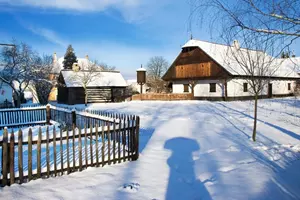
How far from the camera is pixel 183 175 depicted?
5414mm

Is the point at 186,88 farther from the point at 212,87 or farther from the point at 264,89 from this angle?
the point at 264,89

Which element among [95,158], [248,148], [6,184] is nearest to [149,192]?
[95,158]

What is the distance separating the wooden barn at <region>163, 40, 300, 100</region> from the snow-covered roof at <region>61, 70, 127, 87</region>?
328 inches

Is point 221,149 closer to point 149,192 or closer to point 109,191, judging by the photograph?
point 149,192

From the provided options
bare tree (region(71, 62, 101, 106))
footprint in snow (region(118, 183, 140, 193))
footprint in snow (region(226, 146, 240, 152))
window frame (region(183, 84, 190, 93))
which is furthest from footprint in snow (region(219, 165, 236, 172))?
window frame (region(183, 84, 190, 93))

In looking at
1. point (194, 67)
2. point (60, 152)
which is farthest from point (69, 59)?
point (60, 152)

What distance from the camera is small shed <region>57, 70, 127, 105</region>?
33344mm

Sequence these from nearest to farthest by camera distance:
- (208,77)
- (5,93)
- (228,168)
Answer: (228,168) < (5,93) < (208,77)

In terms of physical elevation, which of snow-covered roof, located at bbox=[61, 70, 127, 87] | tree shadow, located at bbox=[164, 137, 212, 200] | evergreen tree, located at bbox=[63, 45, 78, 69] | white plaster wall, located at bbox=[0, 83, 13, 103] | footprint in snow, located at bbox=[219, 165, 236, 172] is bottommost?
tree shadow, located at bbox=[164, 137, 212, 200]

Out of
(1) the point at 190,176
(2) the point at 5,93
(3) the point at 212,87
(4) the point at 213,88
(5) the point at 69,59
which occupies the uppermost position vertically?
(5) the point at 69,59

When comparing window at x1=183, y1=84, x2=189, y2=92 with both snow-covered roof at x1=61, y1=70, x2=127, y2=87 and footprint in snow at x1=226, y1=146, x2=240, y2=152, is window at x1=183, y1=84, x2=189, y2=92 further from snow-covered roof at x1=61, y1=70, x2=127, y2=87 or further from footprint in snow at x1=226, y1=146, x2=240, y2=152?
footprint in snow at x1=226, y1=146, x2=240, y2=152

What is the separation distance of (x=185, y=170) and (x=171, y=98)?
90.2 feet

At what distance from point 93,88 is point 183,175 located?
102 ft

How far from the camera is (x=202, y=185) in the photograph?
15.7ft
